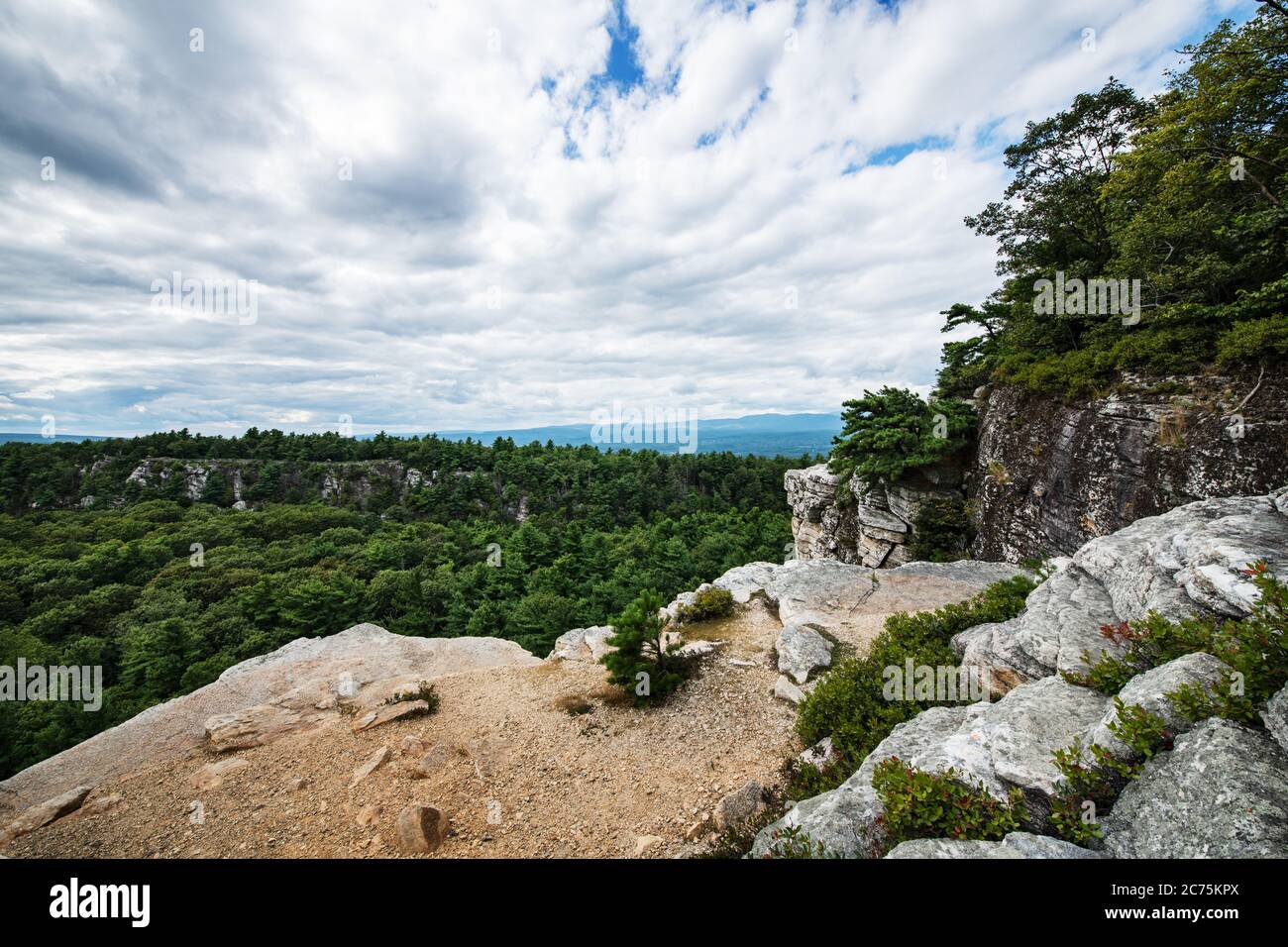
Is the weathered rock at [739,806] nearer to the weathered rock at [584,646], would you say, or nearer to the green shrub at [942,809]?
the green shrub at [942,809]

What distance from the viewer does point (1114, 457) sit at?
1267 centimetres

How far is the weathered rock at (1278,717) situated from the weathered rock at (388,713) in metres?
13.8

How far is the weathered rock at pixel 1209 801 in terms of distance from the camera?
317 centimetres

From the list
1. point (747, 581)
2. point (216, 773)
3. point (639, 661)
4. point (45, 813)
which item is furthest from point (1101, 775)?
point (45, 813)

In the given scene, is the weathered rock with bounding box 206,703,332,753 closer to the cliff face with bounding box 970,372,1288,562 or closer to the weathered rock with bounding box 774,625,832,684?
the weathered rock with bounding box 774,625,832,684

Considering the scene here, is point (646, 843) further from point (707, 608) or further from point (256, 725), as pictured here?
point (256, 725)

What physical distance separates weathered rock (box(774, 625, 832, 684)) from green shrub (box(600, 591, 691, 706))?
2745 mm

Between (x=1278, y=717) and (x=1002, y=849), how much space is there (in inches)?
92.5

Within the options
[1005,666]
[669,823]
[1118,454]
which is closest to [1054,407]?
[1118,454]

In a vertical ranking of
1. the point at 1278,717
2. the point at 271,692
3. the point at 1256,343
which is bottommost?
the point at 271,692

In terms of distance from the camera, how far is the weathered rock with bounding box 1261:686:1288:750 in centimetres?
350

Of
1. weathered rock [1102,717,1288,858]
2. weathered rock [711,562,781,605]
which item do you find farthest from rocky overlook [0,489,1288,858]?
weathered rock [711,562,781,605]
